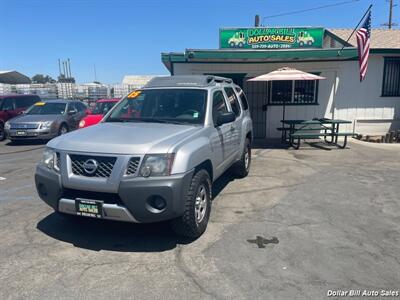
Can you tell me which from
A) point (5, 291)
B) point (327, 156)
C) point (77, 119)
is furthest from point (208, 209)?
point (77, 119)

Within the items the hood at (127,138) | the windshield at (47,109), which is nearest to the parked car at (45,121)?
the windshield at (47,109)

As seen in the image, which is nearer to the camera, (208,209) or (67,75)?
(208,209)

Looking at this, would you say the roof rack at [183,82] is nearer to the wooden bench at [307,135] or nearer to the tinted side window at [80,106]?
the wooden bench at [307,135]

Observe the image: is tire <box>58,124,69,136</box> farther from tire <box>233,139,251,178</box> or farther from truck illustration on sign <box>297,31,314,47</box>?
truck illustration on sign <box>297,31,314,47</box>

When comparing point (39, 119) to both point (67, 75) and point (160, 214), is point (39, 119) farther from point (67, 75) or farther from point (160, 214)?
point (67, 75)

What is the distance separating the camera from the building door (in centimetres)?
1309

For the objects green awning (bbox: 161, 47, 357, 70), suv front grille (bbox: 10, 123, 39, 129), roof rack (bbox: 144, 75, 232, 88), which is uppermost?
green awning (bbox: 161, 47, 357, 70)

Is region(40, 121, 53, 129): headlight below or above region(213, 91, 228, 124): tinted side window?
below

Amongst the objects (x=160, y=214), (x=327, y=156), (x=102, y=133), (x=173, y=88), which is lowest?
(x=327, y=156)

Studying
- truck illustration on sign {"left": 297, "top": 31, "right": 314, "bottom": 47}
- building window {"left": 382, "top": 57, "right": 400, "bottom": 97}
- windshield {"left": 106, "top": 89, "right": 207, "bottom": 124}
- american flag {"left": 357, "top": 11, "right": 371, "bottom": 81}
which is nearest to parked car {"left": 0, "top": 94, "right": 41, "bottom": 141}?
windshield {"left": 106, "top": 89, "right": 207, "bottom": 124}

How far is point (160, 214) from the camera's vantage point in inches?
145

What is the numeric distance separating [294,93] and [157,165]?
Answer: 10503 millimetres

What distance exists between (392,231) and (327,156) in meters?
5.56

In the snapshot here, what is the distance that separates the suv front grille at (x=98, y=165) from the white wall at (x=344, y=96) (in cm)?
949
